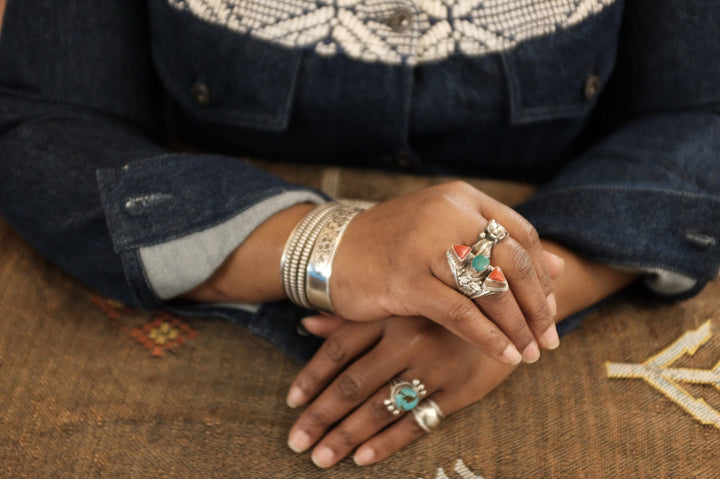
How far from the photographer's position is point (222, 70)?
0.75 m

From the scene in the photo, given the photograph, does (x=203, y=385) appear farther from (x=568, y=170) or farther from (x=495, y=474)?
(x=568, y=170)

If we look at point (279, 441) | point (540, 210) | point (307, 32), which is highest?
point (307, 32)

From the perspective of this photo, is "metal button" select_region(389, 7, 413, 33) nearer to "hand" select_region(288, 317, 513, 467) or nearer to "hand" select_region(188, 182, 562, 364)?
"hand" select_region(188, 182, 562, 364)

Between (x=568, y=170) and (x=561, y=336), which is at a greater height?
(x=568, y=170)

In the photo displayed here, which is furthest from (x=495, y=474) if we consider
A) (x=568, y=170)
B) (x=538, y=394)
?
(x=568, y=170)

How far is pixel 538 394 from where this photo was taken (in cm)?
64

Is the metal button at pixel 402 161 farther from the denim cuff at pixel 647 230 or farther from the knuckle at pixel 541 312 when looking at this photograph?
the knuckle at pixel 541 312

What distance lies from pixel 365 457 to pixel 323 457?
0.13ft

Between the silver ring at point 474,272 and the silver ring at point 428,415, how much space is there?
0.13 meters

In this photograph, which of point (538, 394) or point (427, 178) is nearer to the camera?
point (538, 394)

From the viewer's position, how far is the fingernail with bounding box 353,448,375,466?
0.58 m

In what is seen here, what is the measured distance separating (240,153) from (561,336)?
51cm

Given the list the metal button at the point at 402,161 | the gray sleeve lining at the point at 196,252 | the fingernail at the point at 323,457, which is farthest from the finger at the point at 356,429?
the metal button at the point at 402,161

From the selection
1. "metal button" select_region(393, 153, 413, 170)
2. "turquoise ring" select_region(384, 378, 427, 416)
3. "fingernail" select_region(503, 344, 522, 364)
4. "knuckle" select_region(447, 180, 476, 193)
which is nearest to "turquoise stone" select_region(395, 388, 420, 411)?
"turquoise ring" select_region(384, 378, 427, 416)
